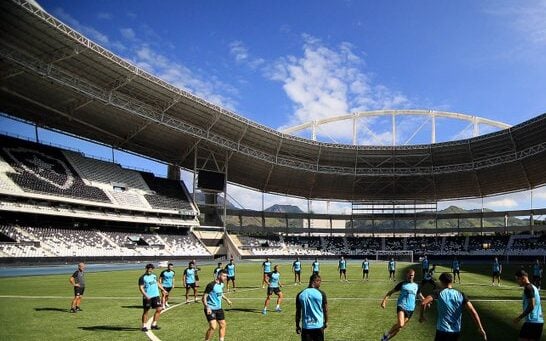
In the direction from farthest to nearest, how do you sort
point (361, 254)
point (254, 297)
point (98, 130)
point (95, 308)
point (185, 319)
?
point (361, 254) < point (98, 130) < point (254, 297) < point (95, 308) < point (185, 319)

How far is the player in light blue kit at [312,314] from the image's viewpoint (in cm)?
848

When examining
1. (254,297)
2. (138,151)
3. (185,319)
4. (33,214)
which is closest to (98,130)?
(138,151)

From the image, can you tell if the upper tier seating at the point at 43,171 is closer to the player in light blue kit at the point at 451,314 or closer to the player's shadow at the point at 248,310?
the player's shadow at the point at 248,310

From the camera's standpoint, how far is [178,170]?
79.8 meters

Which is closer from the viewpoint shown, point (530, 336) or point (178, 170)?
point (530, 336)

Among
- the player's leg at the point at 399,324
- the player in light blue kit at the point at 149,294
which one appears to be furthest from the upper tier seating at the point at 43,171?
the player's leg at the point at 399,324

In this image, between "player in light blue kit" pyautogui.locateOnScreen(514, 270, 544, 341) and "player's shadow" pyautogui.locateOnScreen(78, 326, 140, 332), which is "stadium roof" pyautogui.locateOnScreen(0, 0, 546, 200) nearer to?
"player's shadow" pyautogui.locateOnScreen(78, 326, 140, 332)

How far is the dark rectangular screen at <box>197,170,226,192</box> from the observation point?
→ 74.0 m

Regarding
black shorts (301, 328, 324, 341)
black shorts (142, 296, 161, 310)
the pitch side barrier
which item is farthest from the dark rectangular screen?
black shorts (301, 328, 324, 341)

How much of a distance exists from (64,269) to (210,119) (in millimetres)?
27769

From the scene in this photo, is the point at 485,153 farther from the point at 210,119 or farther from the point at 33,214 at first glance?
the point at 33,214

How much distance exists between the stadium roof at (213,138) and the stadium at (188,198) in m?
0.27

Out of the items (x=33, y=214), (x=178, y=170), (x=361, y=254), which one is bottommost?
(x=361, y=254)

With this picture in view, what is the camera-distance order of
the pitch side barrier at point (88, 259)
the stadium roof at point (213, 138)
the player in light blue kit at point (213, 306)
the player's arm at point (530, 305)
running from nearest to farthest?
1. the player's arm at point (530, 305)
2. the player in light blue kit at point (213, 306)
3. the pitch side barrier at point (88, 259)
4. the stadium roof at point (213, 138)
